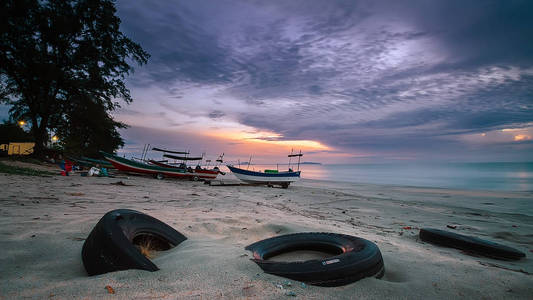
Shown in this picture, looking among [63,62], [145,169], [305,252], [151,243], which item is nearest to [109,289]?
[151,243]

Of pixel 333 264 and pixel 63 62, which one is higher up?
pixel 63 62

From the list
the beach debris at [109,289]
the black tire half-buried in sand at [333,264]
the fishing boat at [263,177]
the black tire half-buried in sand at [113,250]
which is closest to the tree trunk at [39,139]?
the fishing boat at [263,177]

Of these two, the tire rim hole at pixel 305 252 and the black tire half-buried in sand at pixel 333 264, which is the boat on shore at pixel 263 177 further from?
the black tire half-buried in sand at pixel 333 264

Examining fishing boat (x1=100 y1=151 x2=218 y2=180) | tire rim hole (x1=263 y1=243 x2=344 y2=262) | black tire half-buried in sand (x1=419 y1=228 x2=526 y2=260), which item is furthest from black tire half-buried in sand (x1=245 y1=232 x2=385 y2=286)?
fishing boat (x1=100 y1=151 x2=218 y2=180)

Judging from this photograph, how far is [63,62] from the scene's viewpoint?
20.0 m

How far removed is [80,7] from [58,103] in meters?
8.54

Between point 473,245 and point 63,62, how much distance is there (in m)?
28.0

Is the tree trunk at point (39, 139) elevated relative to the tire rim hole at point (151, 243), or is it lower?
elevated

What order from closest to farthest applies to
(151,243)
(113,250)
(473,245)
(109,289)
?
1. (109,289)
2. (113,250)
3. (151,243)
4. (473,245)

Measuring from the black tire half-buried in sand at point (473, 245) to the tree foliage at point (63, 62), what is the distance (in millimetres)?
25728

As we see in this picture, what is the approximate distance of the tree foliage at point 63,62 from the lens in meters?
18.1

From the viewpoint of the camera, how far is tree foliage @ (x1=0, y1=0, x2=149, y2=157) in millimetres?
18078

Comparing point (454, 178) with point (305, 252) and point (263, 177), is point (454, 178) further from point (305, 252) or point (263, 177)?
point (305, 252)

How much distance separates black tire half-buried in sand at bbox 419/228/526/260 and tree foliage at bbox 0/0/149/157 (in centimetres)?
2573
